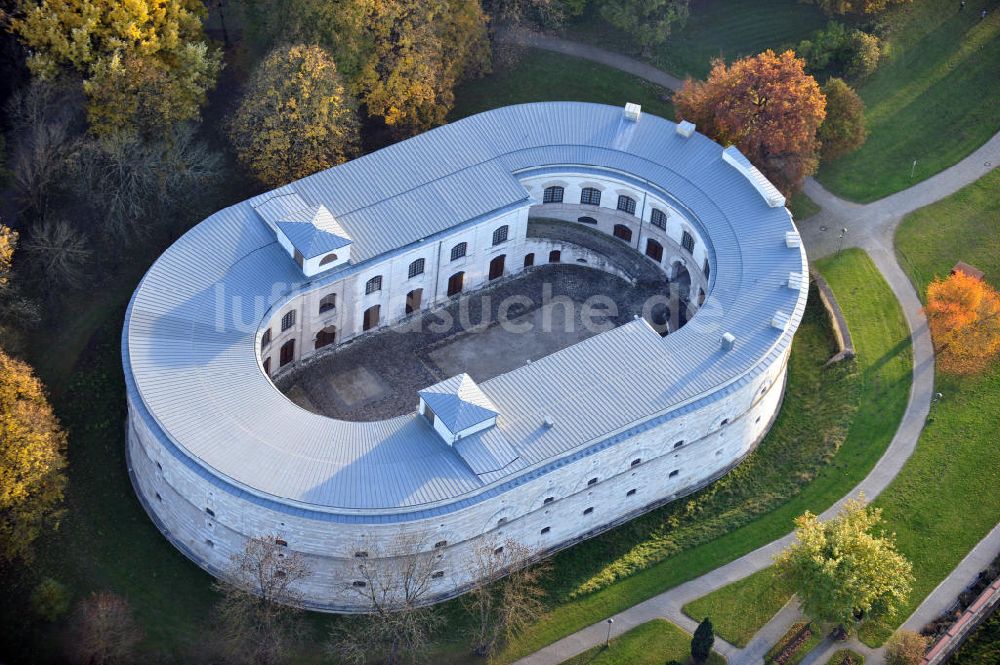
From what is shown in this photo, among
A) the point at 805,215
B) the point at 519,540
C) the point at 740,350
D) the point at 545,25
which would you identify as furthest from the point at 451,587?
the point at 545,25

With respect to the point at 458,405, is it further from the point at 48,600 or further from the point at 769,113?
the point at 769,113

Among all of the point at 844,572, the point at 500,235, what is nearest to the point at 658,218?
the point at 500,235

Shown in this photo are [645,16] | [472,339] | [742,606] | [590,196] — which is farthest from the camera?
[645,16]

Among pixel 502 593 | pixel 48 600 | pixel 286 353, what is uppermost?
pixel 286 353

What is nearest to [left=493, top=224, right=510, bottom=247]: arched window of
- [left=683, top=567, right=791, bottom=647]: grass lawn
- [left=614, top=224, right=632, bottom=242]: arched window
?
[left=614, top=224, right=632, bottom=242]: arched window

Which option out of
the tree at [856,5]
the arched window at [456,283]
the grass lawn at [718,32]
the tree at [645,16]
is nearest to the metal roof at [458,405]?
the arched window at [456,283]

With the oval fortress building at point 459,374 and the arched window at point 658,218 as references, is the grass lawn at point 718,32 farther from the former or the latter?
the arched window at point 658,218
